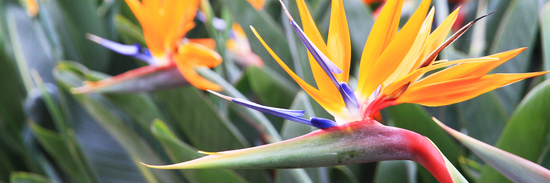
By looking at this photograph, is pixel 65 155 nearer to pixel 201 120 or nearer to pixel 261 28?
pixel 201 120

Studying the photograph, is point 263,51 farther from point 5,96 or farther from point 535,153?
point 5,96

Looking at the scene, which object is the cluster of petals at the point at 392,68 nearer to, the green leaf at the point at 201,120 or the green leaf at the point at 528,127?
the green leaf at the point at 528,127

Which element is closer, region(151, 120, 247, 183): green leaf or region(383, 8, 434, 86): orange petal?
region(383, 8, 434, 86): orange petal

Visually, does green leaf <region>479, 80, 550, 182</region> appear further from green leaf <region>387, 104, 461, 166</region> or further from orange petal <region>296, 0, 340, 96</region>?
orange petal <region>296, 0, 340, 96</region>

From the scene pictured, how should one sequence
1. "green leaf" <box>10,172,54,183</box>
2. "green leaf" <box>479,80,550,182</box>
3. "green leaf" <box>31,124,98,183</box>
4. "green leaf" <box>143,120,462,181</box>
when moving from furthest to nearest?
"green leaf" <box>31,124,98,183</box> → "green leaf" <box>10,172,54,183</box> → "green leaf" <box>479,80,550,182</box> → "green leaf" <box>143,120,462,181</box>

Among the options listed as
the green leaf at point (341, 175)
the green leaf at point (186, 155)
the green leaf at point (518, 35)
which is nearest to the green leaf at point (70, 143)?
the green leaf at point (186, 155)

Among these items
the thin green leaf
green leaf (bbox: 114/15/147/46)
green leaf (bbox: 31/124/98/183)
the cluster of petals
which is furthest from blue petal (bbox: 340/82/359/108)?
the thin green leaf

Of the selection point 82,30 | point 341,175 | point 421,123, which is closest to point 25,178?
point 82,30
